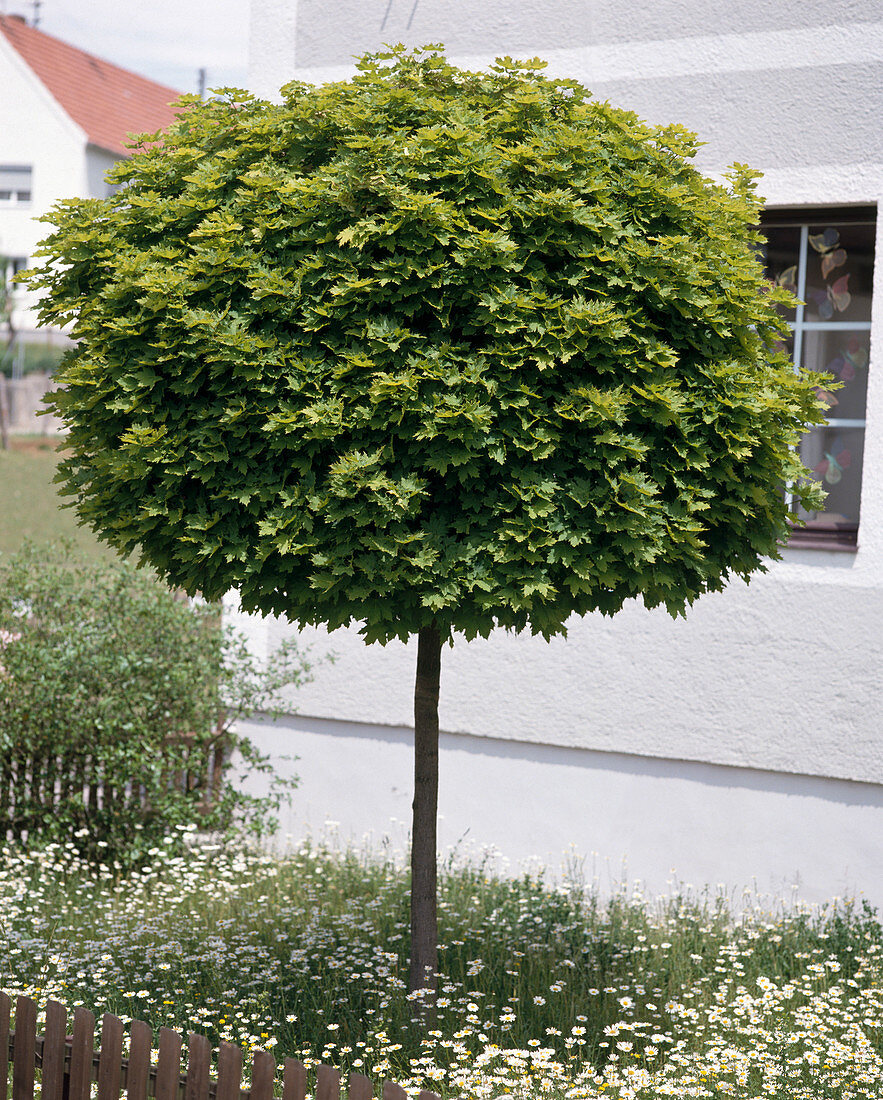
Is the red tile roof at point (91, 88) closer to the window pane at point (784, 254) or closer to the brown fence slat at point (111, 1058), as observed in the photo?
the window pane at point (784, 254)

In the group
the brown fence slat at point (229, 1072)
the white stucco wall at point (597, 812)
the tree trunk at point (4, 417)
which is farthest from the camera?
the tree trunk at point (4, 417)

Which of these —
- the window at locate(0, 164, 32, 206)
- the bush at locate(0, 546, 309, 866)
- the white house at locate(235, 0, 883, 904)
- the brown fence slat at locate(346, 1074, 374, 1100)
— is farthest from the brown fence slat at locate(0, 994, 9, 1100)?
the window at locate(0, 164, 32, 206)

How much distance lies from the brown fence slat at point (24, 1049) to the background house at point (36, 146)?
27363 mm

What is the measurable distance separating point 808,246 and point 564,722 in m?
3.18

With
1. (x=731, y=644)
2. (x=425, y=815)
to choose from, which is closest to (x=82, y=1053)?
(x=425, y=815)

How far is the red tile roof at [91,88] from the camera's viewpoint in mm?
30172

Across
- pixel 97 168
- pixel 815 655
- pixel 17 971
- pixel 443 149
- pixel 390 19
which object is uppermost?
pixel 97 168

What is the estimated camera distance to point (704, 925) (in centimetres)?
614

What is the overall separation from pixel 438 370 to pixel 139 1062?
233cm

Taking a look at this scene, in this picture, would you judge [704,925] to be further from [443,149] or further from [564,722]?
[443,149]

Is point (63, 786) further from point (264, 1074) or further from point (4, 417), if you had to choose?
point (4, 417)

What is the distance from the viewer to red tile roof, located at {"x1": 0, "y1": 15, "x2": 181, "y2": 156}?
3017 centimetres

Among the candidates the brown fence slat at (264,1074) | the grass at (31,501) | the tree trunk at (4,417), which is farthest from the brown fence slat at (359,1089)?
the tree trunk at (4,417)

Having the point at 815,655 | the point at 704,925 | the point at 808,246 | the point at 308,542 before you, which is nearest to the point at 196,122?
the point at 308,542
